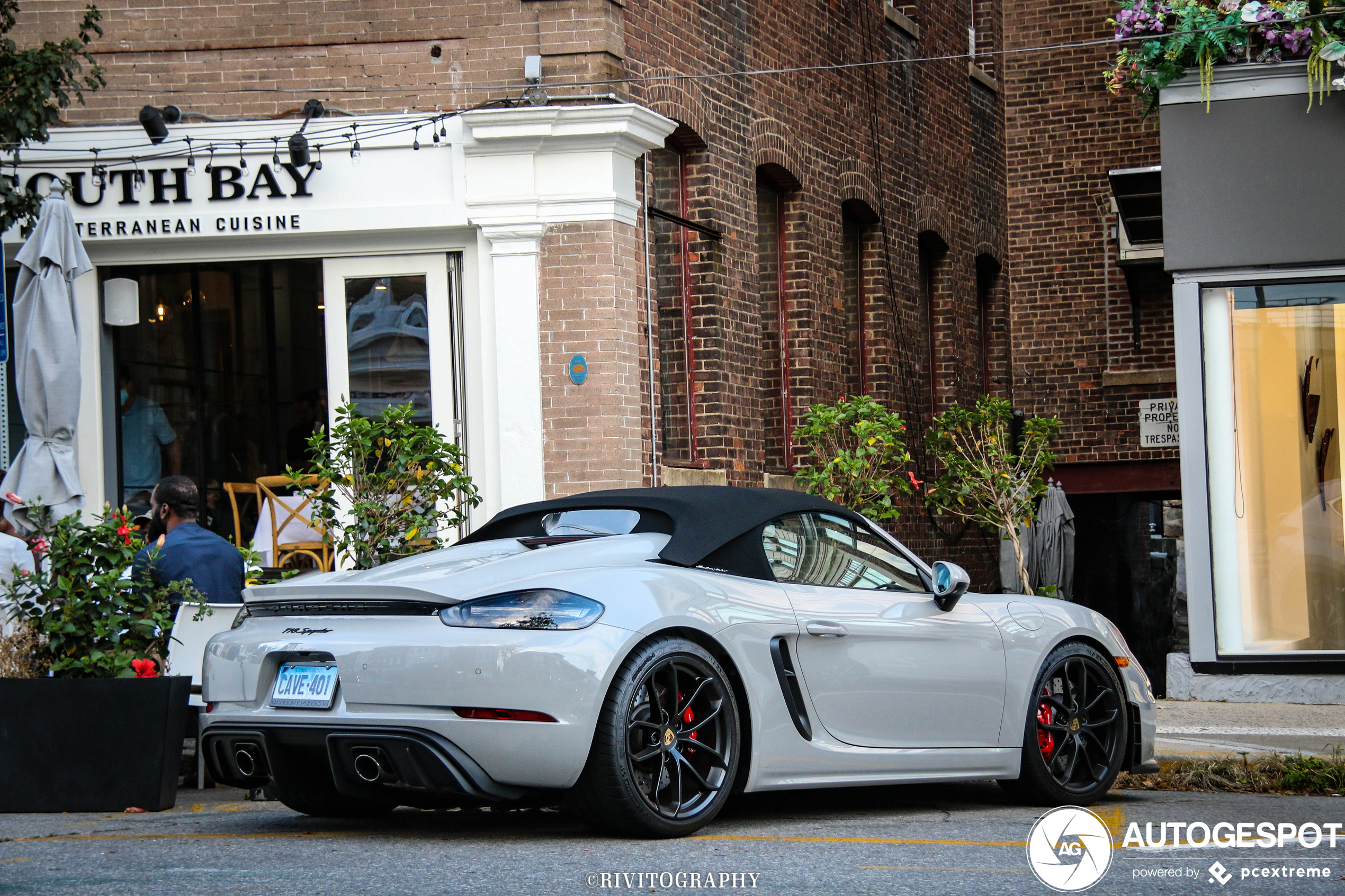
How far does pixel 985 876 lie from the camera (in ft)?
16.6

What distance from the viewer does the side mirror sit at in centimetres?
661

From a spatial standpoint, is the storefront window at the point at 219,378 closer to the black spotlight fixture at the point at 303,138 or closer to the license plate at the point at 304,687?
the black spotlight fixture at the point at 303,138

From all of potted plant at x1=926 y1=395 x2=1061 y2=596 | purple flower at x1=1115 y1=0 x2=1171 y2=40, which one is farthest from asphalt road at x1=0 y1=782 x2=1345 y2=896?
potted plant at x1=926 y1=395 x2=1061 y2=596

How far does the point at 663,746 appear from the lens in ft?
18.4

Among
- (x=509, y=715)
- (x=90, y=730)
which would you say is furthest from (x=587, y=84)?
(x=509, y=715)

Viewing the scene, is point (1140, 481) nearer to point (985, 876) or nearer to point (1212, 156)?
point (1212, 156)

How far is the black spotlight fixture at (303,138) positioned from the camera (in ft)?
37.7

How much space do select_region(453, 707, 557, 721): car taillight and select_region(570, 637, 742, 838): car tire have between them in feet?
0.65

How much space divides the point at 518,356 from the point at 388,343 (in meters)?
1.07

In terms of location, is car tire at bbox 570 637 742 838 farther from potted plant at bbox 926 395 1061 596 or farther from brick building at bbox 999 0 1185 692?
brick building at bbox 999 0 1185 692

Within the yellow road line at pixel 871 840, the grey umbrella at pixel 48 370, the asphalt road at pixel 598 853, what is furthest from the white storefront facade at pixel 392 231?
the yellow road line at pixel 871 840

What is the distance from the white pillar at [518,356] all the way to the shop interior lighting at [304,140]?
4.48 feet

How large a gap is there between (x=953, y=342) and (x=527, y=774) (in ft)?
47.7

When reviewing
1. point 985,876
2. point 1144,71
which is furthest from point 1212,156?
point 985,876
